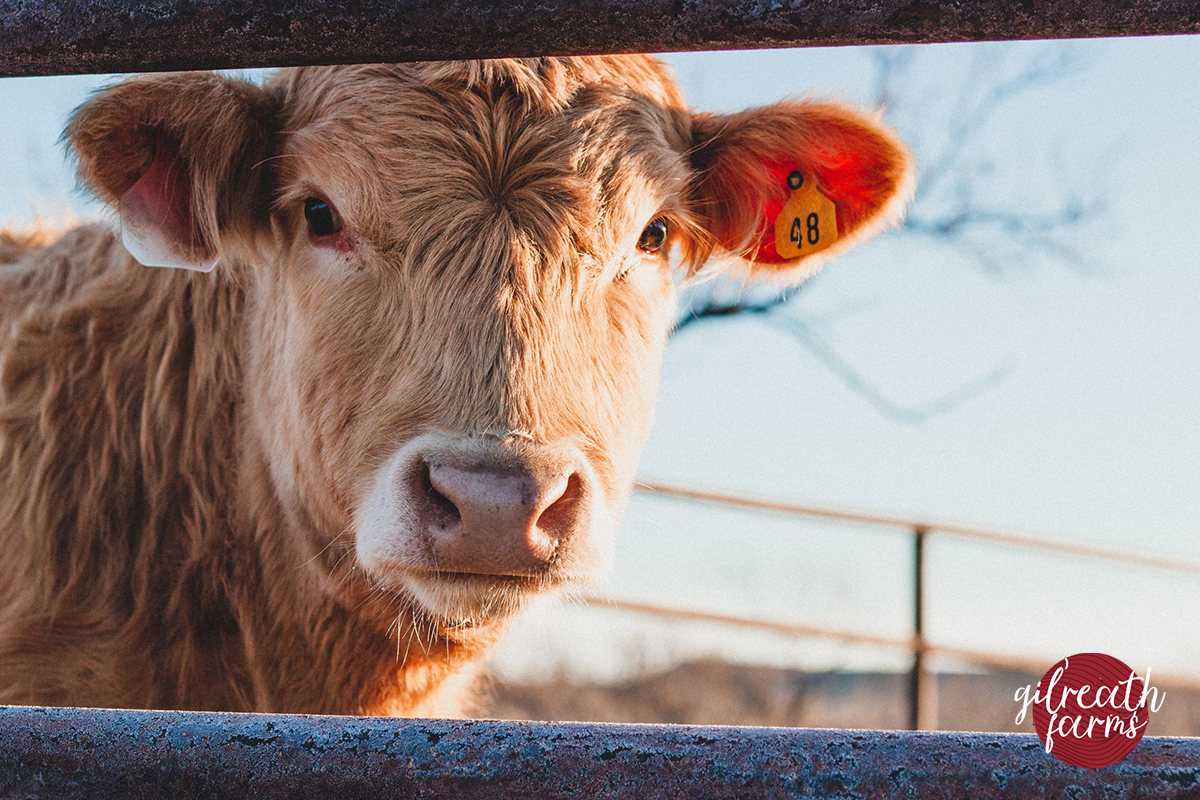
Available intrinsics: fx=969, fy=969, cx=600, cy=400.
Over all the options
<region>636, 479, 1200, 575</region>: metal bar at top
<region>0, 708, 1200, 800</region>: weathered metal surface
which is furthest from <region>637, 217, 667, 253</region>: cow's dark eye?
<region>636, 479, 1200, 575</region>: metal bar at top

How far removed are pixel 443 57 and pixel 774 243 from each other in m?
2.21

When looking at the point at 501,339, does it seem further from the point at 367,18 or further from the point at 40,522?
the point at 40,522

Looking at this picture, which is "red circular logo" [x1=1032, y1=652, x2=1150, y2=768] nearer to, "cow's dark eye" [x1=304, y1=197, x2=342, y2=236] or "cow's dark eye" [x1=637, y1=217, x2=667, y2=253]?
"cow's dark eye" [x1=637, y1=217, x2=667, y2=253]

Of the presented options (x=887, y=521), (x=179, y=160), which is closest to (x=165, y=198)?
(x=179, y=160)

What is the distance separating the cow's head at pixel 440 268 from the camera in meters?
1.73

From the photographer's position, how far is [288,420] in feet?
7.68

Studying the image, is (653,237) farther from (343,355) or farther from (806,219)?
(343,355)

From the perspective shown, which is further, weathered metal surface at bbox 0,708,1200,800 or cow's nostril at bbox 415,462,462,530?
cow's nostril at bbox 415,462,462,530

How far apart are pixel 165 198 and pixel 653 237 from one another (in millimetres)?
1156

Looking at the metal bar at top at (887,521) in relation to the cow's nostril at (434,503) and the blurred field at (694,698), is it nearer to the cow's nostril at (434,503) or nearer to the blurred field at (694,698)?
the cow's nostril at (434,503)

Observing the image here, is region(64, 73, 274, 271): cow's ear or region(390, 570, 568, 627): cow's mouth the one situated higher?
region(64, 73, 274, 271): cow's ear

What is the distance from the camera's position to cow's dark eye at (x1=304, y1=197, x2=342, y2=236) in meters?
2.21

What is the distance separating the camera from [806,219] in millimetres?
2830

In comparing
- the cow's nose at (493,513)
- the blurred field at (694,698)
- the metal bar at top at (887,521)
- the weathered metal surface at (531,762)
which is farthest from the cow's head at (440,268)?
the blurred field at (694,698)
